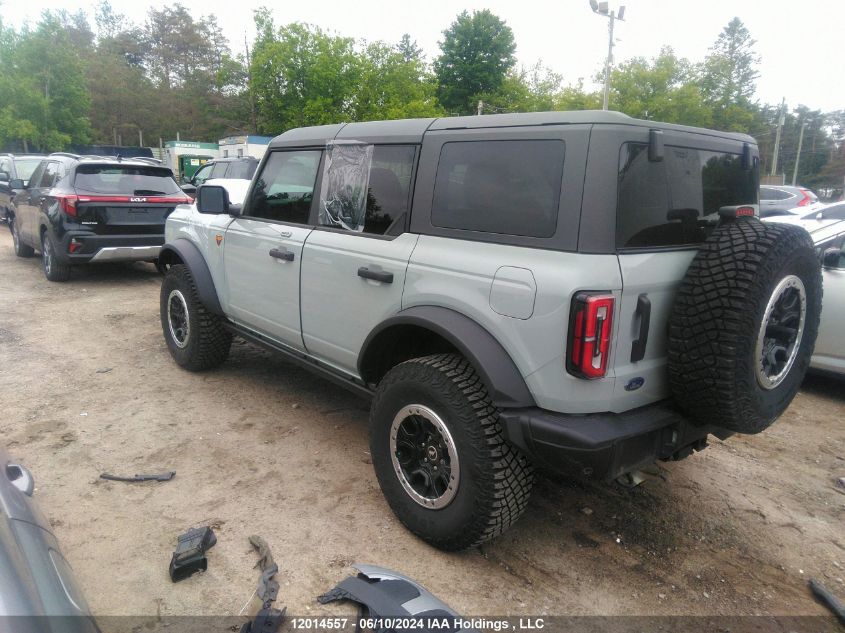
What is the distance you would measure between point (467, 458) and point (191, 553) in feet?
4.33

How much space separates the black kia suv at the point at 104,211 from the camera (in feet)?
26.0

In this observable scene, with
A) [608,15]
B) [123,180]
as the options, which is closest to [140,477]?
[123,180]

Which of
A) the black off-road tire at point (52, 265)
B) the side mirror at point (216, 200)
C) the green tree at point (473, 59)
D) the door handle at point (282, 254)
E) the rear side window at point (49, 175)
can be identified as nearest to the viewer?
the door handle at point (282, 254)

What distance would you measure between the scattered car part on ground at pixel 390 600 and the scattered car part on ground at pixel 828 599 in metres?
1.66

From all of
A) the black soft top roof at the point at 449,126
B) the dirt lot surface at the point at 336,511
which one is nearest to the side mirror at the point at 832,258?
the dirt lot surface at the point at 336,511

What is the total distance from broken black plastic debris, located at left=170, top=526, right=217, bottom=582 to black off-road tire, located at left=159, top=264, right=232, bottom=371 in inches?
89.7

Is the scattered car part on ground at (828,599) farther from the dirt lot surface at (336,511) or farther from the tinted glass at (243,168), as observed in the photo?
the tinted glass at (243,168)

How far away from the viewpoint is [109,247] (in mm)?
8094

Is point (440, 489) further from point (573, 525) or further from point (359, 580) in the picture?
point (573, 525)

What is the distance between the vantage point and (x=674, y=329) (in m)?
2.48

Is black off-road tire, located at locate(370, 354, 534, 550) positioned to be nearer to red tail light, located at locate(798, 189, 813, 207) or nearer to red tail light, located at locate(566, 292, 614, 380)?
red tail light, located at locate(566, 292, 614, 380)

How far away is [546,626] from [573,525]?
806mm

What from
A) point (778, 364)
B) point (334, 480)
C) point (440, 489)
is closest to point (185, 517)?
point (334, 480)

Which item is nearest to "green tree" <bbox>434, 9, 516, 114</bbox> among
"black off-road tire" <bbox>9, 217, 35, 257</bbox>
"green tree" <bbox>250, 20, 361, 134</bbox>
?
"green tree" <bbox>250, 20, 361, 134</bbox>
